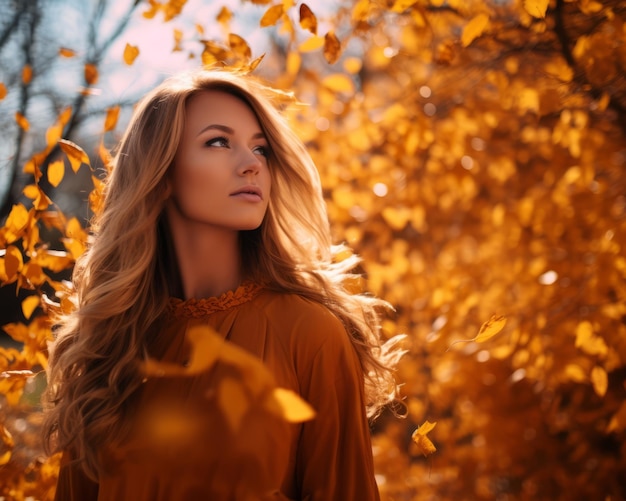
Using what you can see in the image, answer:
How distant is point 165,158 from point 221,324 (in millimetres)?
465

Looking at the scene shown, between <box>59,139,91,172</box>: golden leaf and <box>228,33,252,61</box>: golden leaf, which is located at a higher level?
<box>228,33,252,61</box>: golden leaf

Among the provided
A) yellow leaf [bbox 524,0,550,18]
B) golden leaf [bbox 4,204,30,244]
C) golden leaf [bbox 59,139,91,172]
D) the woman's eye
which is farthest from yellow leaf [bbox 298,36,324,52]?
golden leaf [bbox 4,204,30,244]

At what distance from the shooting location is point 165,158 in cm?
163

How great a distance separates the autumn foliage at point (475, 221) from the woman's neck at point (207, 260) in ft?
1.41

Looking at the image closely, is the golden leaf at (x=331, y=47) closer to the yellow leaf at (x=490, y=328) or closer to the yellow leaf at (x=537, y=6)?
the yellow leaf at (x=537, y=6)

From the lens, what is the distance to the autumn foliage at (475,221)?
1.91 metres

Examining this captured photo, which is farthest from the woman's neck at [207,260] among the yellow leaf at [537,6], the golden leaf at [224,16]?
the yellow leaf at [537,6]

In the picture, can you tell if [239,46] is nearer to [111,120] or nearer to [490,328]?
[111,120]

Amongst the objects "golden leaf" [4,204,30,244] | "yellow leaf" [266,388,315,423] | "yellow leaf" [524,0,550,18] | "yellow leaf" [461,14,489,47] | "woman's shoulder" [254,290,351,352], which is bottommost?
"woman's shoulder" [254,290,351,352]

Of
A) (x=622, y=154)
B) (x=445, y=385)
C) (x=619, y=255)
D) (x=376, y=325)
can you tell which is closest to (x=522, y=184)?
(x=622, y=154)

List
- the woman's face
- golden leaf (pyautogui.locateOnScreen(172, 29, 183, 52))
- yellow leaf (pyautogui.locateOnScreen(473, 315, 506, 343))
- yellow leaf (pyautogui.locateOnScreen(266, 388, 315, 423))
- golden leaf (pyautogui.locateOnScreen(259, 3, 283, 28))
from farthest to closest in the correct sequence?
golden leaf (pyautogui.locateOnScreen(172, 29, 183, 52)) < golden leaf (pyautogui.locateOnScreen(259, 3, 283, 28)) < the woman's face < yellow leaf (pyautogui.locateOnScreen(473, 315, 506, 343)) < yellow leaf (pyautogui.locateOnScreen(266, 388, 315, 423))

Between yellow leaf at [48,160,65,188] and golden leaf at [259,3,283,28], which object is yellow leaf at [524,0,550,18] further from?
yellow leaf at [48,160,65,188]

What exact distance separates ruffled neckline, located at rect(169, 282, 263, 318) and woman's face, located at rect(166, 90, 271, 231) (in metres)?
0.16

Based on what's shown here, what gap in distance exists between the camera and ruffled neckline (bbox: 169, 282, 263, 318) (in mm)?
1612
